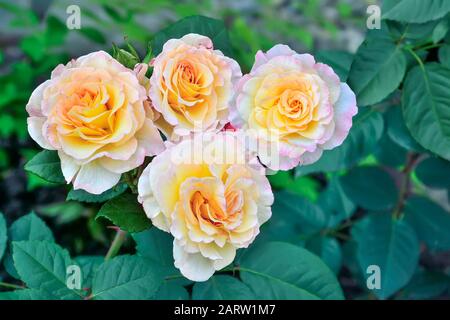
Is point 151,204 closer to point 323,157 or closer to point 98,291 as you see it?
point 98,291

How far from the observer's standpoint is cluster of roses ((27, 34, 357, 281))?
702 mm

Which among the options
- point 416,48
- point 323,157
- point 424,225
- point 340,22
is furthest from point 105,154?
point 340,22

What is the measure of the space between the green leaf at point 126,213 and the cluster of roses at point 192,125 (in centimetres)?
4

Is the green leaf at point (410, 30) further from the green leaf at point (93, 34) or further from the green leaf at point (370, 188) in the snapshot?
the green leaf at point (93, 34)

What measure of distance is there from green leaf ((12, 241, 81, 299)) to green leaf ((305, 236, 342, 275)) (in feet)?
2.15

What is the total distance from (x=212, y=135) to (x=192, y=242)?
0.38ft

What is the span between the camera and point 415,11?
0.88 m

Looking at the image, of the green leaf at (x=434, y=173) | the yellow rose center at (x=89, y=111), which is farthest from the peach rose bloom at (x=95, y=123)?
the green leaf at (x=434, y=173)

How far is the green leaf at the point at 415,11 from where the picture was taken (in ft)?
2.87

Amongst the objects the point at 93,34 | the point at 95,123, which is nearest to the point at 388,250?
the point at 95,123

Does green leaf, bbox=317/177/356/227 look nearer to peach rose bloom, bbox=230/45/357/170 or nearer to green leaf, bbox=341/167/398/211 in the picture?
green leaf, bbox=341/167/398/211

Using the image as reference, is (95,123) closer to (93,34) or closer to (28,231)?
(28,231)

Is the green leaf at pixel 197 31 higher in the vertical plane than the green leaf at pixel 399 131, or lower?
higher

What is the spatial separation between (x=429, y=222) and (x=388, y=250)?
0.43ft
